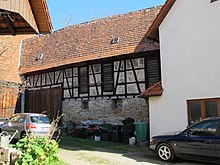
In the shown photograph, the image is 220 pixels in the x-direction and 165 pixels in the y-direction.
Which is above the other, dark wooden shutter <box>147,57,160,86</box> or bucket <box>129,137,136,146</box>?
dark wooden shutter <box>147,57,160,86</box>

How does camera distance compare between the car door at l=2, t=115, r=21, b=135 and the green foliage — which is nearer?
the green foliage

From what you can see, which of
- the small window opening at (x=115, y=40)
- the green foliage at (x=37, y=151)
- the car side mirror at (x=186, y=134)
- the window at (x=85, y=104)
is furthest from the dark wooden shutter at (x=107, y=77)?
the green foliage at (x=37, y=151)

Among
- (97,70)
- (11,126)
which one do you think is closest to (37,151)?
(11,126)

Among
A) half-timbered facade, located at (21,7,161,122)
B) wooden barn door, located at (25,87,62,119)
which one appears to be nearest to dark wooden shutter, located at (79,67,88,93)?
half-timbered facade, located at (21,7,161,122)

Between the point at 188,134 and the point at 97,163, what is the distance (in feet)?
10.2

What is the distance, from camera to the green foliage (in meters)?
6.08

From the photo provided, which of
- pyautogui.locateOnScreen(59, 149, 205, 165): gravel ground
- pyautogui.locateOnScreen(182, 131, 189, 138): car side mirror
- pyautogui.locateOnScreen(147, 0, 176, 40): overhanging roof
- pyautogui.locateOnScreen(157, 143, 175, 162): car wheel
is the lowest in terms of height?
pyautogui.locateOnScreen(59, 149, 205, 165): gravel ground

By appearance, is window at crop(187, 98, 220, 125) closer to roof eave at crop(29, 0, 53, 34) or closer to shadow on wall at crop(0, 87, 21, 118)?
roof eave at crop(29, 0, 53, 34)

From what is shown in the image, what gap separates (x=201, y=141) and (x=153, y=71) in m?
7.30

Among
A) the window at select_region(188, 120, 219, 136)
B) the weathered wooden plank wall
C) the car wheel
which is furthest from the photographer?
the weathered wooden plank wall

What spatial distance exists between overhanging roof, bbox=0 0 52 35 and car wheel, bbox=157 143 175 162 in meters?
5.41

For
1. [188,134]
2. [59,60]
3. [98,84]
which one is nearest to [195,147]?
[188,134]

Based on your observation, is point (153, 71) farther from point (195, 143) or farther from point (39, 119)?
point (195, 143)

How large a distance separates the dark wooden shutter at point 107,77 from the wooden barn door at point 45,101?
406 centimetres
